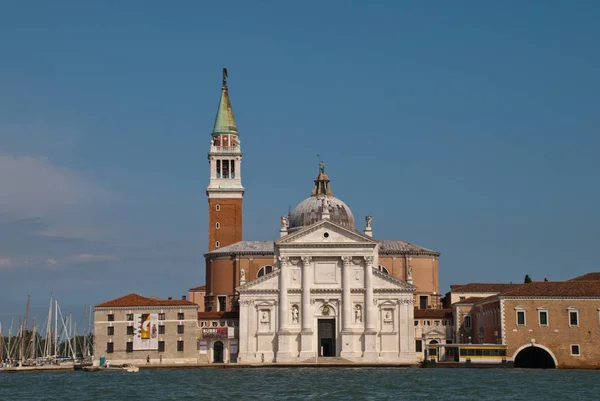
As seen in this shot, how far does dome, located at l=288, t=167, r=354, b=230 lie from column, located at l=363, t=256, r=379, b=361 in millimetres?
6315

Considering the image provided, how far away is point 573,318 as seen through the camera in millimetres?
67688

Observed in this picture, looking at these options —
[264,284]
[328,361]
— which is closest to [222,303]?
[264,284]

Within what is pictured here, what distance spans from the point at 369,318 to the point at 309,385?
68.6 feet

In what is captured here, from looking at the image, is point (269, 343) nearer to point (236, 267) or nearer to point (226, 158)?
point (236, 267)

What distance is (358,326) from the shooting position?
7412cm

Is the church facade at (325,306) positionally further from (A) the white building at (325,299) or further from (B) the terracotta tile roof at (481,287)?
(B) the terracotta tile roof at (481,287)

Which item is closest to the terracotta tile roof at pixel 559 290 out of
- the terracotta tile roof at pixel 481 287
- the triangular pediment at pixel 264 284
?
the terracotta tile roof at pixel 481 287

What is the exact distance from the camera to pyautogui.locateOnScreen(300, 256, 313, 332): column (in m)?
73.9

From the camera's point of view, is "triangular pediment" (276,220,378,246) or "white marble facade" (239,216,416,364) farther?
"triangular pediment" (276,220,378,246)

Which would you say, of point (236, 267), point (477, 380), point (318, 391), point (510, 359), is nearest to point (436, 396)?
point (318, 391)

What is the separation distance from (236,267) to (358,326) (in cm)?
1135

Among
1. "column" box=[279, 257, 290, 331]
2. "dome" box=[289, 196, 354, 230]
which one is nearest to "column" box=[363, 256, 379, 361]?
"column" box=[279, 257, 290, 331]

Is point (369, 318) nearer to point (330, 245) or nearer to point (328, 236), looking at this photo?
point (330, 245)

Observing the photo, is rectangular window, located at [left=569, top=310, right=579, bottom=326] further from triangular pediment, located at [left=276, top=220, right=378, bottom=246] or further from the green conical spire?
the green conical spire
